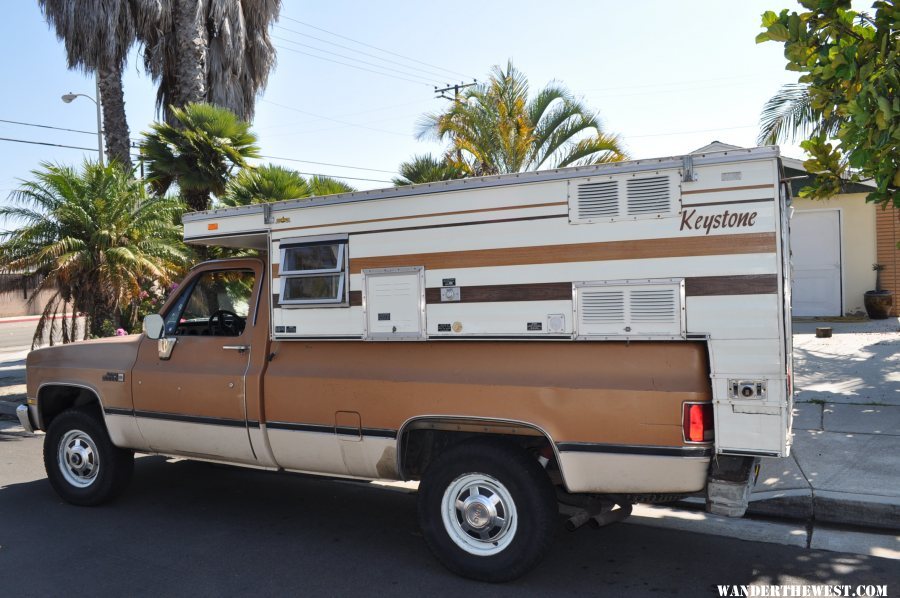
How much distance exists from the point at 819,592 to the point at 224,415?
412cm

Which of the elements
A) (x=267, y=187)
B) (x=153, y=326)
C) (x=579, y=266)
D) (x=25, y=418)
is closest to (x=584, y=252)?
(x=579, y=266)

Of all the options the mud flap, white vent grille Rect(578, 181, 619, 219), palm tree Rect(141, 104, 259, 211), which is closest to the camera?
the mud flap

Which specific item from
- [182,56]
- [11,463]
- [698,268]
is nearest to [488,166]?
[182,56]

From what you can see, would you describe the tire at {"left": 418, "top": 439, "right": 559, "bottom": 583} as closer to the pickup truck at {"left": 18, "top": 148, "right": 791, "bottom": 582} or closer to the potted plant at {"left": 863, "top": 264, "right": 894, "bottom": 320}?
the pickup truck at {"left": 18, "top": 148, "right": 791, "bottom": 582}

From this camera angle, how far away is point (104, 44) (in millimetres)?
15266

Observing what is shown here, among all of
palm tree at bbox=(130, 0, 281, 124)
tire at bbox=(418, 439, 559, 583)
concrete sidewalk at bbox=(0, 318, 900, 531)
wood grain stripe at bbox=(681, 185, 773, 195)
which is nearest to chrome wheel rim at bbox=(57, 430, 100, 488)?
tire at bbox=(418, 439, 559, 583)

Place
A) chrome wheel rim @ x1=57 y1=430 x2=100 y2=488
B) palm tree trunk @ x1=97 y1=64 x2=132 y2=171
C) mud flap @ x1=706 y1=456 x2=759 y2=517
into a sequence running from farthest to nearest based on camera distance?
palm tree trunk @ x1=97 y1=64 x2=132 y2=171 < chrome wheel rim @ x1=57 y1=430 x2=100 y2=488 < mud flap @ x1=706 y1=456 x2=759 y2=517

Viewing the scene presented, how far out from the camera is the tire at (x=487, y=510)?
14.3ft

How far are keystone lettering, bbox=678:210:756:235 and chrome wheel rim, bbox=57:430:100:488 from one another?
5079 mm

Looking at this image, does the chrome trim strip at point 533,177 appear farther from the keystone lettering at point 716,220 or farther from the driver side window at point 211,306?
the driver side window at point 211,306

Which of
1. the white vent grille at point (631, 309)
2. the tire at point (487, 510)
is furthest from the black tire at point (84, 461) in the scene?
the white vent grille at point (631, 309)

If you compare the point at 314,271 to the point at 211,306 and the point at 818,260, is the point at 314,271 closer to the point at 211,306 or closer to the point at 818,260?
the point at 211,306

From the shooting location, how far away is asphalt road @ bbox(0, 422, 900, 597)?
4.50 meters

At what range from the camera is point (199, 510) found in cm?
614
